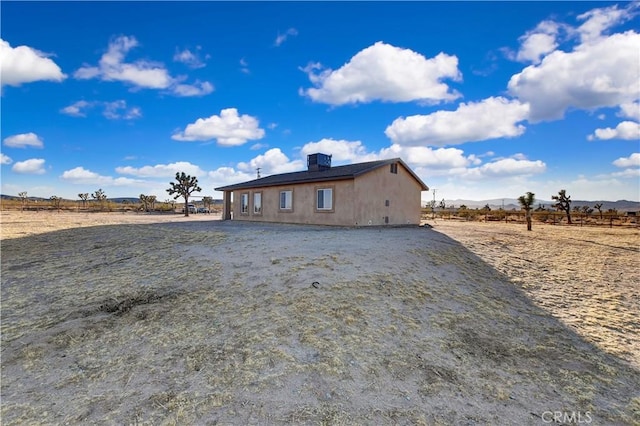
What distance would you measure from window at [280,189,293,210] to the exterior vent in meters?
2.89

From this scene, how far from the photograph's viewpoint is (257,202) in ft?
74.8

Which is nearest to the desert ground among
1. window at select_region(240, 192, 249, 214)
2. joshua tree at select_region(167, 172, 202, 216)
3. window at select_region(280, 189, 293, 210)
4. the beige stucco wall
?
the beige stucco wall

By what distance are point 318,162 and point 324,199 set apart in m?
4.73

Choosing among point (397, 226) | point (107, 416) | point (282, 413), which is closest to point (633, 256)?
point (397, 226)

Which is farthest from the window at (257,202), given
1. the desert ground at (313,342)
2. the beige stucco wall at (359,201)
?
the desert ground at (313,342)

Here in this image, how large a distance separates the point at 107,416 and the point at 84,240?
449 inches

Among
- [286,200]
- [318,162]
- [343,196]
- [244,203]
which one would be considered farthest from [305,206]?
[244,203]

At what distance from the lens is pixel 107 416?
318 centimetres

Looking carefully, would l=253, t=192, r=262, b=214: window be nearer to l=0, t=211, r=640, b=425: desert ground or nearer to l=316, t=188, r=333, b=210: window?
l=316, t=188, r=333, b=210: window

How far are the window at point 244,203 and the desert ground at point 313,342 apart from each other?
49.5 feet

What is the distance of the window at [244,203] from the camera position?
23969 mm

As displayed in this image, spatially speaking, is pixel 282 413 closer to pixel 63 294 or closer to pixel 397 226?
pixel 63 294

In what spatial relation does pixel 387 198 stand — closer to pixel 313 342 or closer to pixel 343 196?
pixel 343 196

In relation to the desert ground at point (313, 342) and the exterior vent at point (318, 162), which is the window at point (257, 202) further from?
the desert ground at point (313, 342)
